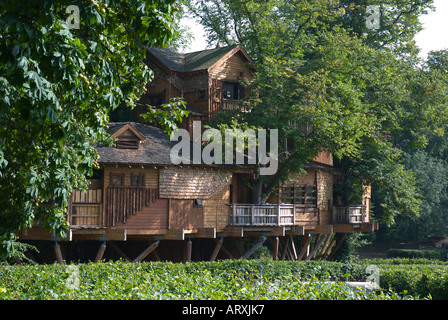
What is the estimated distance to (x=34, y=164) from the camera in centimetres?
1352

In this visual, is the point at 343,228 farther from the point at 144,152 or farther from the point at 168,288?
the point at 168,288

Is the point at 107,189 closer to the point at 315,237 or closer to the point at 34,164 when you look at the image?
the point at 34,164

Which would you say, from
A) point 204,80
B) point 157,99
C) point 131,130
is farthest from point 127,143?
point 157,99

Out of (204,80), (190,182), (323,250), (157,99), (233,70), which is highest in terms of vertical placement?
(233,70)

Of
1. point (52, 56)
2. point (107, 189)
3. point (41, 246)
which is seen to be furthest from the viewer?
point (41, 246)

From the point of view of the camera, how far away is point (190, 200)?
1131 inches

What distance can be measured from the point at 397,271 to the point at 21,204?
14646 millimetres

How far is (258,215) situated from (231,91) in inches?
348

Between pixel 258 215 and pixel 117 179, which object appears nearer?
pixel 117 179

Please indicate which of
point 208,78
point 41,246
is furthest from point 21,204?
Result: point 208,78

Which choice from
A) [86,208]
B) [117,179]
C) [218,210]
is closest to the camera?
[86,208]

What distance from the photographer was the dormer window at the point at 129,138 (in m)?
27.8

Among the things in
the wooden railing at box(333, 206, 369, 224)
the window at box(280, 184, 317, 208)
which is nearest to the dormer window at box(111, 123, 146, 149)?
the window at box(280, 184, 317, 208)
